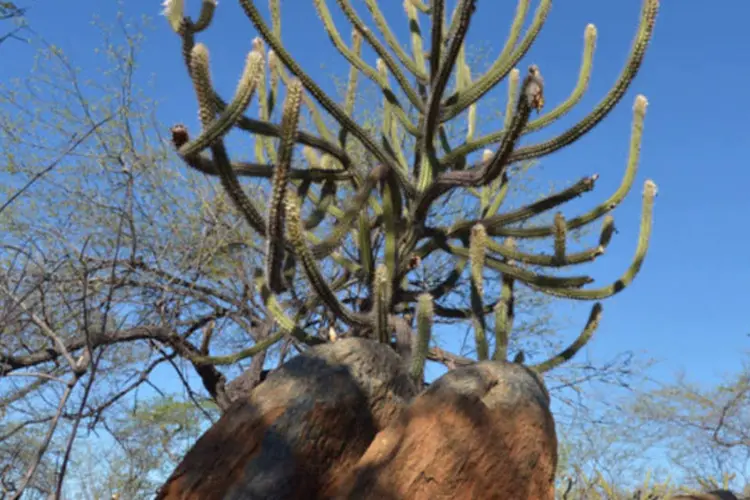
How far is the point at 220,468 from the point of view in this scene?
359 cm

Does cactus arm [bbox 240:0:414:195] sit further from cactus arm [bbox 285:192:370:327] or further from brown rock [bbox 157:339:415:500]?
brown rock [bbox 157:339:415:500]

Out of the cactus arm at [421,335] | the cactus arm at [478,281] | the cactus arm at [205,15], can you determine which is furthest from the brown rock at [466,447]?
the cactus arm at [205,15]

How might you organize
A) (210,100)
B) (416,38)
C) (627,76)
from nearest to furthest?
(210,100)
(627,76)
(416,38)

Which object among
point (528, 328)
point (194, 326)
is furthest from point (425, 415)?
point (528, 328)

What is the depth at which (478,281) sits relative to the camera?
527cm

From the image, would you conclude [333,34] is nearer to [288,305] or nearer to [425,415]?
[288,305]

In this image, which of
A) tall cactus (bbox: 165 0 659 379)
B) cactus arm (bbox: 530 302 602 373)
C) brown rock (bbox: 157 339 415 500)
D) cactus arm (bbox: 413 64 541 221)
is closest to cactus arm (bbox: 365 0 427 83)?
tall cactus (bbox: 165 0 659 379)

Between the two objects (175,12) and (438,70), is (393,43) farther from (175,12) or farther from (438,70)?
(175,12)

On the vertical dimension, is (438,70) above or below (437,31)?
below

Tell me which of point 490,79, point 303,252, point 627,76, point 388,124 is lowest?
point 303,252

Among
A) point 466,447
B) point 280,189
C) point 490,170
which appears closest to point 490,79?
point 490,170

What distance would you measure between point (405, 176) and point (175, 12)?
2537 millimetres

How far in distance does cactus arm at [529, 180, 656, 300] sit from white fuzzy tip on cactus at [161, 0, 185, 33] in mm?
3614

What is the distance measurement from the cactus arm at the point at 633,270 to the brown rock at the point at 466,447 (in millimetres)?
2661
